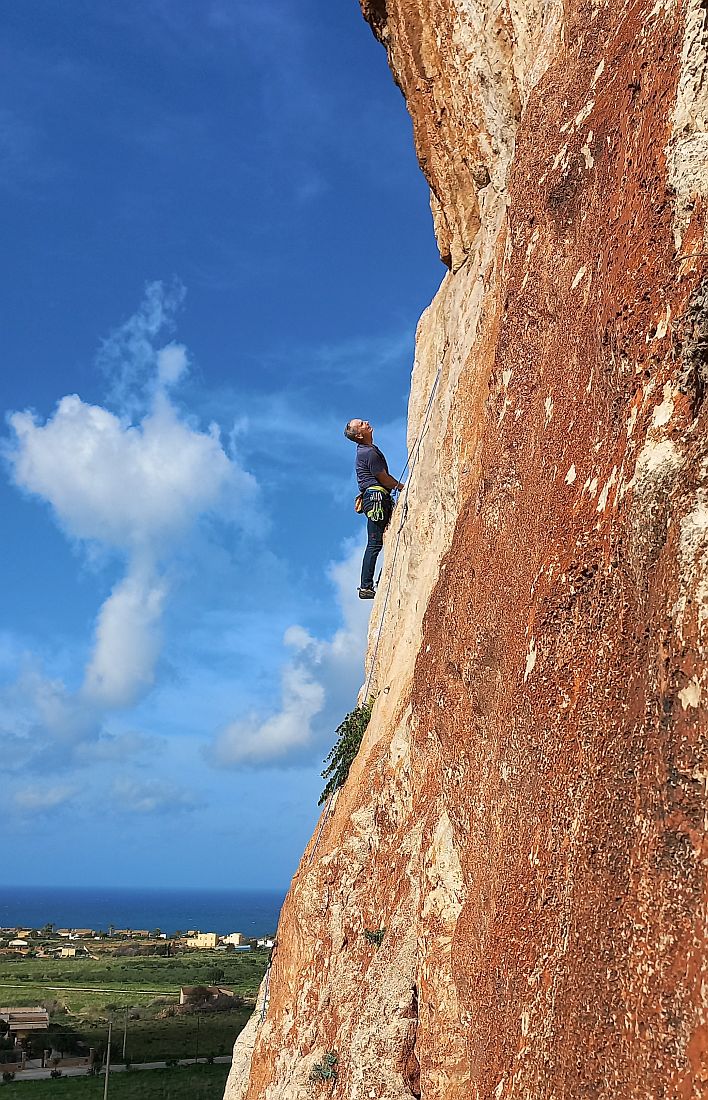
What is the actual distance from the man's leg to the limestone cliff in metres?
3.52

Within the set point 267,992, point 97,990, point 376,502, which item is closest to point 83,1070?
point 97,990

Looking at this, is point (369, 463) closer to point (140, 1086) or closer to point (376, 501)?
point (376, 501)

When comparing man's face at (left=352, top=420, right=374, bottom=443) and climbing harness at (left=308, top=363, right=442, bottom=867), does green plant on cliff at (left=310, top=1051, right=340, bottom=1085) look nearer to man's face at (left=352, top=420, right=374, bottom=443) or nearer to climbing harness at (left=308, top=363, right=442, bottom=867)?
climbing harness at (left=308, top=363, right=442, bottom=867)

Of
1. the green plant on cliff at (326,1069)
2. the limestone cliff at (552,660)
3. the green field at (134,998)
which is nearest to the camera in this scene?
the limestone cliff at (552,660)

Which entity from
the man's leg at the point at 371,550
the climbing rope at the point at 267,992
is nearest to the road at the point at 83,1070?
the climbing rope at the point at 267,992

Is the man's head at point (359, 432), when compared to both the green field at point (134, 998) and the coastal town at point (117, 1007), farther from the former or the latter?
the green field at point (134, 998)

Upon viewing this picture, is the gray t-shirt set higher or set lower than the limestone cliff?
higher

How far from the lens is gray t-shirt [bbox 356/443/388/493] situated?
17172 mm

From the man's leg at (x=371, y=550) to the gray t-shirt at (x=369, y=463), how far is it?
0.84 m

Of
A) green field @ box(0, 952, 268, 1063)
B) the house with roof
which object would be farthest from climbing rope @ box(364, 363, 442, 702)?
the house with roof

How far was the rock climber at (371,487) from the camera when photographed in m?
17.2

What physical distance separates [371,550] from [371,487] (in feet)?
4.05

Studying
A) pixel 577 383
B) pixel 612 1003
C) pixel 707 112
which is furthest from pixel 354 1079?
pixel 707 112

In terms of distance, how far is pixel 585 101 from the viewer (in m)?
8.99
